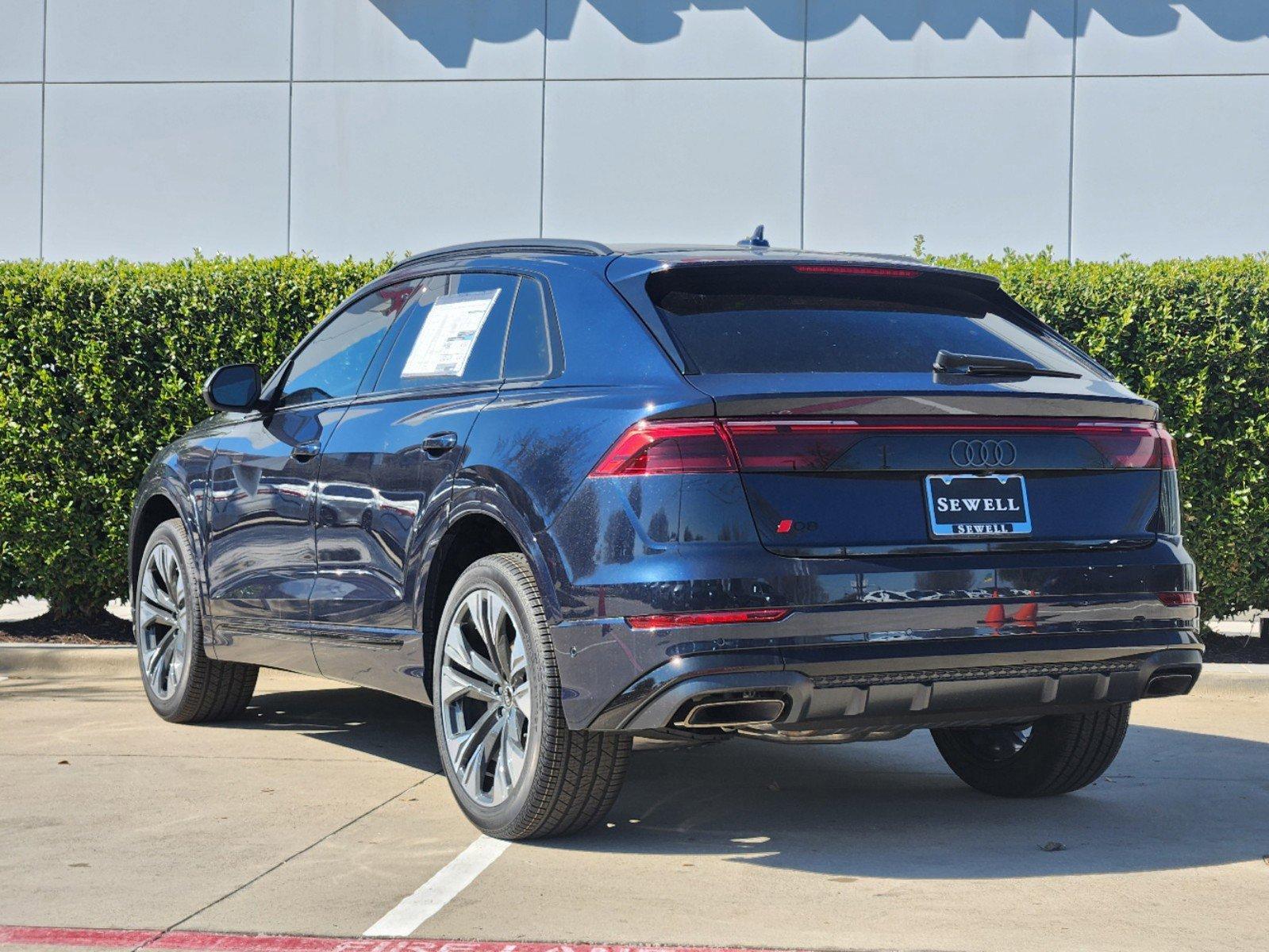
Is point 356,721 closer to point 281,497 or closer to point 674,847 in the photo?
point 281,497

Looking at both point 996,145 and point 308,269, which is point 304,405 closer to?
point 308,269

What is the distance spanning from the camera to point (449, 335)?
18.6 ft

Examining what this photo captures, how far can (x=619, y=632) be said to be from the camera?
4.35 meters

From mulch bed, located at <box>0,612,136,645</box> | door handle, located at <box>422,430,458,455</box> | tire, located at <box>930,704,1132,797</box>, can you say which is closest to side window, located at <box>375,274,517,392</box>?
door handle, located at <box>422,430,458,455</box>

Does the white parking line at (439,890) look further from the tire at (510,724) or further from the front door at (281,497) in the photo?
the front door at (281,497)

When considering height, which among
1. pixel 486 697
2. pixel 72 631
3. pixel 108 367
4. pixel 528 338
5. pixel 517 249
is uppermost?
pixel 517 249

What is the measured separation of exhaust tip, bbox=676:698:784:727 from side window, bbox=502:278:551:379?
122 cm

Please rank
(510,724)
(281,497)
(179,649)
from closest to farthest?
(510,724), (281,497), (179,649)

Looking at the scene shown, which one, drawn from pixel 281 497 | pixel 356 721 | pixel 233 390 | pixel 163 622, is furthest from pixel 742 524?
pixel 163 622

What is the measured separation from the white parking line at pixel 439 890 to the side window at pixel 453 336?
4.78 ft

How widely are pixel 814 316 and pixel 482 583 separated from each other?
1.25 m

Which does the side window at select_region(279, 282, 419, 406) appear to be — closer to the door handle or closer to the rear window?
the door handle

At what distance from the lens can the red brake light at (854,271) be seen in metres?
4.96

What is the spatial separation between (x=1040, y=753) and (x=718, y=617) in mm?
1926
